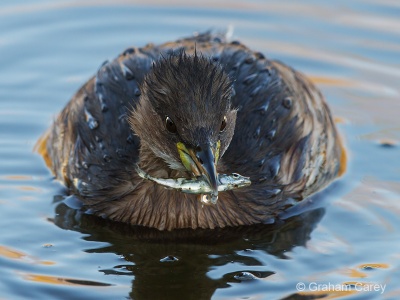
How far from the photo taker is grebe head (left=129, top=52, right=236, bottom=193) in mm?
9875

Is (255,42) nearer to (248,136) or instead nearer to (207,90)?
(248,136)

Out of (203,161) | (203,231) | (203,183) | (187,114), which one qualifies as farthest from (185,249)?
(187,114)

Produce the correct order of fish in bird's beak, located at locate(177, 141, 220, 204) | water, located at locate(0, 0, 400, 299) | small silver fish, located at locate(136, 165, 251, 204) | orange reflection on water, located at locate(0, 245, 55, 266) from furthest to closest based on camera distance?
orange reflection on water, located at locate(0, 245, 55, 266)
water, located at locate(0, 0, 400, 299)
small silver fish, located at locate(136, 165, 251, 204)
fish in bird's beak, located at locate(177, 141, 220, 204)

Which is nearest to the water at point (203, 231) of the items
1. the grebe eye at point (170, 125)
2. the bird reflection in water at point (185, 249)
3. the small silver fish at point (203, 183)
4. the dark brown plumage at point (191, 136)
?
the bird reflection in water at point (185, 249)

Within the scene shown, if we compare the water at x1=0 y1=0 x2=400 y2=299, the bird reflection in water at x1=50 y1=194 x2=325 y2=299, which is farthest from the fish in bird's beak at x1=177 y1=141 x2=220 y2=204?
the water at x1=0 y1=0 x2=400 y2=299

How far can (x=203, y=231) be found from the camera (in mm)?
10953

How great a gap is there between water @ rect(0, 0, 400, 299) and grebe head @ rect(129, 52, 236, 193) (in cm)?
100

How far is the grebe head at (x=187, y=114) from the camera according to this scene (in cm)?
988

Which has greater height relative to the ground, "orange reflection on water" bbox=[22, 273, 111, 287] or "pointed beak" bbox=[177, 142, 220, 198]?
"pointed beak" bbox=[177, 142, 220, 198]

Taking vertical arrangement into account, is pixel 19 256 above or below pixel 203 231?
below

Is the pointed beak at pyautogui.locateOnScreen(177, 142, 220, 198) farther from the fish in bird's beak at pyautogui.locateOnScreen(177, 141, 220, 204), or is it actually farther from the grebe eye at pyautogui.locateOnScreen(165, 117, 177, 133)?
the grebe eye at pyautogui.locateOnScreen(165, 117, 177, 133)

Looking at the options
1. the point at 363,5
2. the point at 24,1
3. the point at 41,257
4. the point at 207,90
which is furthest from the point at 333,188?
the point at 24,1

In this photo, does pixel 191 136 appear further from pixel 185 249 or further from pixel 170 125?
pixel 185 249

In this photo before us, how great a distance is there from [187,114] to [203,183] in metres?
0.63
